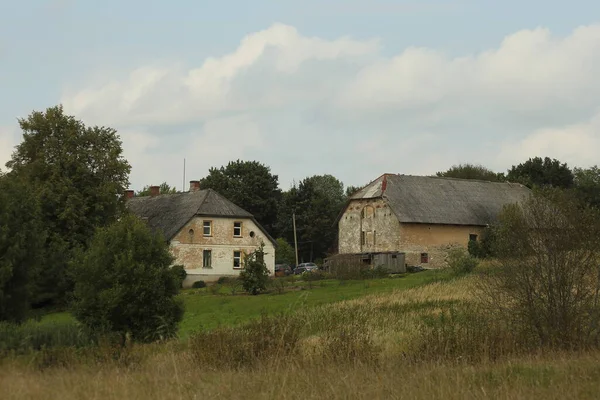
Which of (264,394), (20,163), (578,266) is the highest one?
(20,163)

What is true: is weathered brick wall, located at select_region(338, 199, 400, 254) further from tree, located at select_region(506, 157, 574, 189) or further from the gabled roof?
tree, located at select_region(506, 157, 574, 189)

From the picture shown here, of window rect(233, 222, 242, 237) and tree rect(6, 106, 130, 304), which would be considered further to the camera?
window rect(233, 222, 242, 237)

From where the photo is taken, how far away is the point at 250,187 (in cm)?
9125

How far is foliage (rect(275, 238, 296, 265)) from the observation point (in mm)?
81375

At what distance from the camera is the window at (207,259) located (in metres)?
63.8

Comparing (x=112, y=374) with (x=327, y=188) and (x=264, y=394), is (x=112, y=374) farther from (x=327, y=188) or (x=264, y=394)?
(x=327, y=188)

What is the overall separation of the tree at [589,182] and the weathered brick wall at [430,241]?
1383cm

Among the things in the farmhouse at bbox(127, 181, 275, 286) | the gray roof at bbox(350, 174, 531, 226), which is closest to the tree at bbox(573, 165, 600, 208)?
the gray roof at bbox(350, 174, 531, 226)

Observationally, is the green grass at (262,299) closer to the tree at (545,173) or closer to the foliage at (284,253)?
the foliage at (284,253)

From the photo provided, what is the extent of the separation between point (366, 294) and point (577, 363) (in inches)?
910

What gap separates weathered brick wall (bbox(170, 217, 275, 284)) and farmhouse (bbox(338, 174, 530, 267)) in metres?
7.71

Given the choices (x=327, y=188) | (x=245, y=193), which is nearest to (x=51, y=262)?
(x=245, y=193)

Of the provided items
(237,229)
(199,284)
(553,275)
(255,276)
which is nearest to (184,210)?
(237,229)

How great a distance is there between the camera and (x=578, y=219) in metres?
16.9
